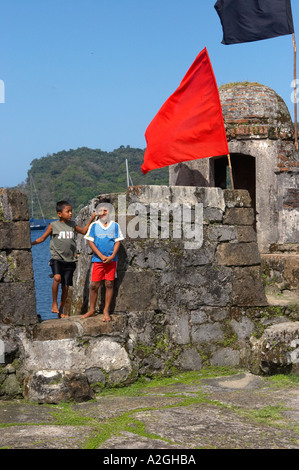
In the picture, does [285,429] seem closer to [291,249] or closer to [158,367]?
[158,367]

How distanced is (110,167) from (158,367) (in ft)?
317

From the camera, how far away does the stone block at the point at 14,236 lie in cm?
540

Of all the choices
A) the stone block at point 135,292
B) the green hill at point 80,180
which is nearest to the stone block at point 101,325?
the stone block at point 135,292

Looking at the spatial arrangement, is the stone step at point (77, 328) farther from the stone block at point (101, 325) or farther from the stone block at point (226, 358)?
the stone block at point (226, 358)

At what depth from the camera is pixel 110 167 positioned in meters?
102

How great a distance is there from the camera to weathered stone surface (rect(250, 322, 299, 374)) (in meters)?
5.83

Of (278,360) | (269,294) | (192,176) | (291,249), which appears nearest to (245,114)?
(192,176)

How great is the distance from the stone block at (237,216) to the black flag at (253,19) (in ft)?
11.7

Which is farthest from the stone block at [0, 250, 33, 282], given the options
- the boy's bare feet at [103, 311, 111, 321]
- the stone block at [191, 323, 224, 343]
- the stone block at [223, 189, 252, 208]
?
the stone block at [223, 189, 252, 208]

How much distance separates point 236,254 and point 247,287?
0.36m

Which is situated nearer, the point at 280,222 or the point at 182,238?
the point at 182,238

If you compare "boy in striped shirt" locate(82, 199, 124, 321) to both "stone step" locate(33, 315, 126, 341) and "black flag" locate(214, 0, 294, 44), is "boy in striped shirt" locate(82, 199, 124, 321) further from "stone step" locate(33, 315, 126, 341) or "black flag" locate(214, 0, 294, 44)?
"black flag" locate(214, 0, 294, 44)

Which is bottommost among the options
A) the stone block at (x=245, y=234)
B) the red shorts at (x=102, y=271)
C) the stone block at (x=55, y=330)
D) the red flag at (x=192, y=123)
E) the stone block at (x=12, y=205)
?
the stone block at (x=55, y=330)

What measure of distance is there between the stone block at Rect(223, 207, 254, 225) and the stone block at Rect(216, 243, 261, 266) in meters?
0.24
